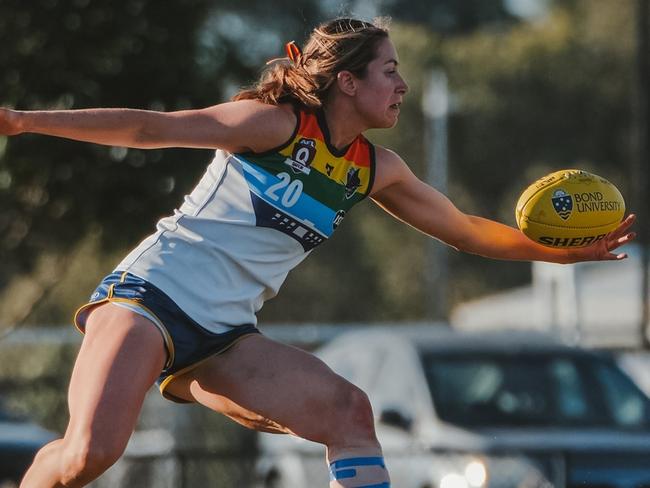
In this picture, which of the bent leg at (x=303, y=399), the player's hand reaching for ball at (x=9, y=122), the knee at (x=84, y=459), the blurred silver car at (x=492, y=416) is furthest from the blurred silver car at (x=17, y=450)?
the player's hand reaching for ball at (x=9, y=122)

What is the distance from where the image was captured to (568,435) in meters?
9.10

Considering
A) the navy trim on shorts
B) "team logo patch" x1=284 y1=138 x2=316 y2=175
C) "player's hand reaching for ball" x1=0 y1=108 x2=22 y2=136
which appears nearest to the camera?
"player's hand reaching for ball" x1=0 y1=108 x2=22 y2=136

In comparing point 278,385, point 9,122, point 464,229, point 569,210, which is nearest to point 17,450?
point 464,229

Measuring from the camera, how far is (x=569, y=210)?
555cm

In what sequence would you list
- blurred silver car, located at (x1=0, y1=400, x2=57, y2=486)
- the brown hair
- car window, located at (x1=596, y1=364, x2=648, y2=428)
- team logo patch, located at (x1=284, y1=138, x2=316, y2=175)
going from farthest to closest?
blurred silver car, located at (x1=0, y1=400, x2=57, y2=486)
car window, located at (x1=596, y1=364, x2=648, y2=428)
the brown hair
team logo patch, located at (x1=284, y1=138, x2=316, y2=175)

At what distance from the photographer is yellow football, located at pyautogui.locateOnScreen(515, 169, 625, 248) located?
556 centimetres

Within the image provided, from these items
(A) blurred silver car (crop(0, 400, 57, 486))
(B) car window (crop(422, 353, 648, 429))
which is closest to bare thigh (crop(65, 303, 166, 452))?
(B) car window (crop(422, 353, 648, 429))

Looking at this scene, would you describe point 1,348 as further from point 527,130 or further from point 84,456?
point 527,130

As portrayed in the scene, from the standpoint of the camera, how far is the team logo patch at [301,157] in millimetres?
5016

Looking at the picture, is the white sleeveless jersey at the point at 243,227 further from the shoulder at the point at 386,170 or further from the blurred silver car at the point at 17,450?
the blurred silver car at the point at 17,450

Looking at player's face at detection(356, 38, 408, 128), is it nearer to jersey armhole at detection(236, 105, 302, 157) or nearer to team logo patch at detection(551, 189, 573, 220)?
jersey armhole at detection(236, 105, 302, 157)

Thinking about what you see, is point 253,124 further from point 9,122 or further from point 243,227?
point 9,122

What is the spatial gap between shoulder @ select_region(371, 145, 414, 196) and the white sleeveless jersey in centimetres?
20

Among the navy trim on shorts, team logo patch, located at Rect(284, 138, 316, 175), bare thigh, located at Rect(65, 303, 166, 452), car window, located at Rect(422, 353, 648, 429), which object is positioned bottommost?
bare thigh, located at Rect(65, 303, 166, 452)
